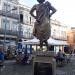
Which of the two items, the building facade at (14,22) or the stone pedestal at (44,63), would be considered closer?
the stone pedestal at (44,63)

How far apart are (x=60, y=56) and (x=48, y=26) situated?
14.3m

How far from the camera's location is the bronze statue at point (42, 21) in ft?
33.0

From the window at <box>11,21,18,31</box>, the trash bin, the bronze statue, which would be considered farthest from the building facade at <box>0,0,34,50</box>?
the trash bin

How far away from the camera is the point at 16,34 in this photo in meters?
56.2

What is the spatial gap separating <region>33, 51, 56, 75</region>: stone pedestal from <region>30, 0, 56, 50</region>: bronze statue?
2.05 feet

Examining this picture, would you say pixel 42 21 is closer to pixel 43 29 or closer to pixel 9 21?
pixel 43 29

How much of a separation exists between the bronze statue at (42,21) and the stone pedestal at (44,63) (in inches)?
24.6

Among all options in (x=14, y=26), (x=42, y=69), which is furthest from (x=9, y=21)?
(x=42, y=69)

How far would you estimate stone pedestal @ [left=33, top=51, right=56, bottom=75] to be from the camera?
9.71 m

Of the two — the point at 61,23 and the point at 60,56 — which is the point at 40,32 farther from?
the point at 61,23

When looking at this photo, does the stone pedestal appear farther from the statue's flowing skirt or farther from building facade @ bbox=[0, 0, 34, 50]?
building facade @ bbox=[0, 0, 34, 50]

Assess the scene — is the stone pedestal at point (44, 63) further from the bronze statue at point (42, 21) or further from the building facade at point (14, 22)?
the building facade at point (14, 22)

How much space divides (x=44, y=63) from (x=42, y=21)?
4.84 ft

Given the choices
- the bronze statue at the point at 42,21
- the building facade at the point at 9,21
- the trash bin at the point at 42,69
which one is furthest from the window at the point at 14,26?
the trash bin at the point at 42,69
